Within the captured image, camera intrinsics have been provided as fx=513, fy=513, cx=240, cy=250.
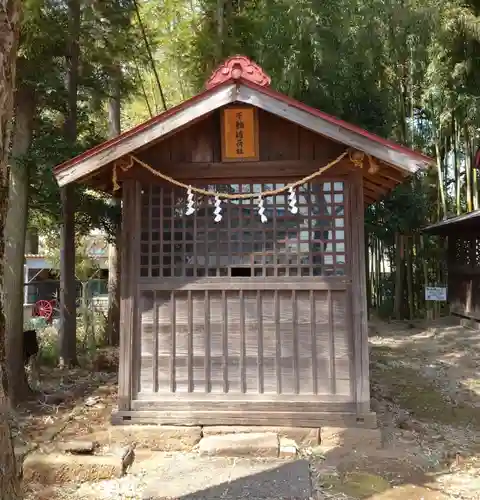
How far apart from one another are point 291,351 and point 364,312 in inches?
33.4

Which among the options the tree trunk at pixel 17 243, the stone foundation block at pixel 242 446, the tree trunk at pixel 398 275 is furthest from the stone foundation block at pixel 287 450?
the tree trunk at pixel 398 275

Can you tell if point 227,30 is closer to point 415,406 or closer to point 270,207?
point 270,207

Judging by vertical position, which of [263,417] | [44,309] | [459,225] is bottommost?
[263,417]

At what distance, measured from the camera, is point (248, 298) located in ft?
17.7

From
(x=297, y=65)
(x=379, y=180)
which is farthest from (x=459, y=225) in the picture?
(x=379, y=180)

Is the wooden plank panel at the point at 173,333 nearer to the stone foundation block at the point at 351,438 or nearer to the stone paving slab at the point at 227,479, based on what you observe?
the stone paving slab at the point at 227,479

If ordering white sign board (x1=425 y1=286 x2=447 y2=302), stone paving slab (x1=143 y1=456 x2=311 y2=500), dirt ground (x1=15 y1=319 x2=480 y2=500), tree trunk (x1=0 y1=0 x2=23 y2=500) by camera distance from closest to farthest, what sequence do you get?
1. tree trunk (x1=0 y1=0 x2=23 y2=500)
2. stone paving slab (x1=143 y1=456 x2=311 y2=500)
3. dirt ground (x1=15 y1=319 x2=480 y2=500)
4. white sign board (x1=425 y1=286 x2=447 y2=302)

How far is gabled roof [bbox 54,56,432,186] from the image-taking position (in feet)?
16.2

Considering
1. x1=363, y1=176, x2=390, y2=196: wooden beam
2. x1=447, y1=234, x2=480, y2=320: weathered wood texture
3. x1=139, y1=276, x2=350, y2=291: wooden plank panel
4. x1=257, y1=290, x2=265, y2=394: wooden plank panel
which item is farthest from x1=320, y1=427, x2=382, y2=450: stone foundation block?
x1=447, y1=234, x2=480, y2=320: weathered wood texture

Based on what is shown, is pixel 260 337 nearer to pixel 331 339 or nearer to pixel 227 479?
pixel 331 339

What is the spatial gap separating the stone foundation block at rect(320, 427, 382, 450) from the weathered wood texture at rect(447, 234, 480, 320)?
8367mm

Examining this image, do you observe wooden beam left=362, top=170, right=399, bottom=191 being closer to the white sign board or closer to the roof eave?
the roof eave

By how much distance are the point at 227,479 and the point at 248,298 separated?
177cm

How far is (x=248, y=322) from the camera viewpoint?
538 centimetres
